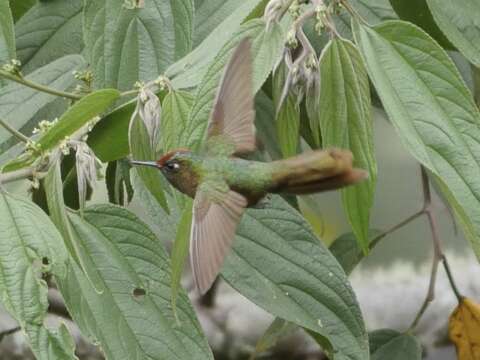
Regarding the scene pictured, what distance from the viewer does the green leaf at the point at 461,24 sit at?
3.10 feet

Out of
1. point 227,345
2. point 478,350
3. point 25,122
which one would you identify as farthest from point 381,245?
point 25,122

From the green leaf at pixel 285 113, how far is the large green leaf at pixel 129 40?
21 cm

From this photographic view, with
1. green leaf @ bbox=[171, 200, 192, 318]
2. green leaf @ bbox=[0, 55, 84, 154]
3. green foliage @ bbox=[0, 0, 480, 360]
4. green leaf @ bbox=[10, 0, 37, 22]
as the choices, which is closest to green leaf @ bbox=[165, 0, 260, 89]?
green foliage @ bbox=[0, 0, 480, 360]

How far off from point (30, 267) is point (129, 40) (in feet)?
0.87

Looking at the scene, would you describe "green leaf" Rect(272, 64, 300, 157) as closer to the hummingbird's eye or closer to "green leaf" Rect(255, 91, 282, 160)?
the hummingbird's eye

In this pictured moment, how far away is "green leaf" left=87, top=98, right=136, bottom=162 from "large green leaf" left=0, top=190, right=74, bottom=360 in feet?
0.45

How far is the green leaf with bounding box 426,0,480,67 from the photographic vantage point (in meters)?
0.94

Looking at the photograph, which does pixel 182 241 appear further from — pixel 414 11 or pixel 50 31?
pixel 50 31

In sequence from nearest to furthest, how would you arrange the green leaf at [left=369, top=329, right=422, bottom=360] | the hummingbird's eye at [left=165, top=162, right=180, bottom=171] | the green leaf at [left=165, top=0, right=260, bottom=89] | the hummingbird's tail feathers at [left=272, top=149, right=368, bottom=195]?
the hummingbird's tail feathers at [left=272, top=149, right=368, bottom=195] < the hummingbird's eye at [left=165, top=162, right=180, bottom=171] < the green leaf at [left=165, top=0, right=260, bottom=89] < the green leaf at [left=369, top=329, right=422, bottom=360]

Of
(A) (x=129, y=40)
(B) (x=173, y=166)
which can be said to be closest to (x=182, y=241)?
(B) (x=173, y=166)

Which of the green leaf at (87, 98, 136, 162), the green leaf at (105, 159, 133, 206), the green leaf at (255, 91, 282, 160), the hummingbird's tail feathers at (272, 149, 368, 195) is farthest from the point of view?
the green leaf at (255, 91, 282, 160)

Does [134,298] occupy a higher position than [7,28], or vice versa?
[7,28]

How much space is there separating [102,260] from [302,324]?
16 cm

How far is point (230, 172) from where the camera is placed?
2.38ft
